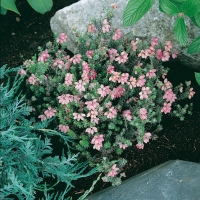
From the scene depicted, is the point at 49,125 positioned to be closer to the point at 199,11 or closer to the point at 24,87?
the point at 24,87

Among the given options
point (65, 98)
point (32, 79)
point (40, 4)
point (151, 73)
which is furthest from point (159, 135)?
point (40, 4)

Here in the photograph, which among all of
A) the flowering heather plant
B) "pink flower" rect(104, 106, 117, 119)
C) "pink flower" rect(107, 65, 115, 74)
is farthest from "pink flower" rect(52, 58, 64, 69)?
"pink flower" rect(104, 106, 117, 119)

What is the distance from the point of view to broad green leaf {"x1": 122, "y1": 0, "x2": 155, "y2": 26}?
1.61 metres

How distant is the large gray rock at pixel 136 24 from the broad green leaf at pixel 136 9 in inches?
18.0

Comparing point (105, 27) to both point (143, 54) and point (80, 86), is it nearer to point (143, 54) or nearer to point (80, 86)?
point (143, 54)

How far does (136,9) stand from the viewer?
163 cm

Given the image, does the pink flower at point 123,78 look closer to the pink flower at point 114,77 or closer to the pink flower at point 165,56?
the pink flower at point 114,77

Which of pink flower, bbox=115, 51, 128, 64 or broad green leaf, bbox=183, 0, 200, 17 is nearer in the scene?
broad green leaf, bbox=183, 0, 200, 17

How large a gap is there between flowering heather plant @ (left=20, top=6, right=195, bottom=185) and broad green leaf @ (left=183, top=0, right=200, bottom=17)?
15.3 inches

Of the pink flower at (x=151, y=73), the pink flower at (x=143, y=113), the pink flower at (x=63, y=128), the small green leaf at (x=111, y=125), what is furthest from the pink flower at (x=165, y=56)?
the pink flower at (x=63, y=128)

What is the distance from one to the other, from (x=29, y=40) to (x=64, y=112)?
2.76ft

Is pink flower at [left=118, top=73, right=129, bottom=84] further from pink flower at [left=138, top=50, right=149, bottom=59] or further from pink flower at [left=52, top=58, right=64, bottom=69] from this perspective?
pink flower at [left=52, top=58, right=64, bottom=69]

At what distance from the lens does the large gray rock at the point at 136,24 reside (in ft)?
7.01

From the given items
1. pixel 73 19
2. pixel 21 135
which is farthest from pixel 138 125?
pixel 73 19
